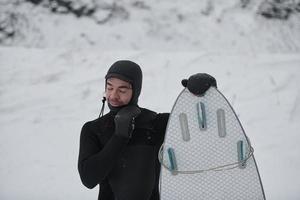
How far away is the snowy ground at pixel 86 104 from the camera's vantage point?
4.05m

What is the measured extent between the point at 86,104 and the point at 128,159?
128 inches

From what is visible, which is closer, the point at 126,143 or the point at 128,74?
the point at 126,143

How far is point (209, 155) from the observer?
239 centimetres

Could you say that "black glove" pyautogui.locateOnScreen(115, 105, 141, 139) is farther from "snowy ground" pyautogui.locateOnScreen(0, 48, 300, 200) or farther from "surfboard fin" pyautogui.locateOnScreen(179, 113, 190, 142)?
"snowy ground" pyautogui.locateOnScreen(0, 48, 300, 200)

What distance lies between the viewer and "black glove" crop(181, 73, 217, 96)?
7.04ft

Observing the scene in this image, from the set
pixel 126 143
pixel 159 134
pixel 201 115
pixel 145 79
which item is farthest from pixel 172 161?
pixel 145 79

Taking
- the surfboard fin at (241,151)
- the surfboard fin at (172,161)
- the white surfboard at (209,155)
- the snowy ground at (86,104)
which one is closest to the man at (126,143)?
the surfboard fin at (172,161)

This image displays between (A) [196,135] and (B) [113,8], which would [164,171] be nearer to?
(A) [196,135]

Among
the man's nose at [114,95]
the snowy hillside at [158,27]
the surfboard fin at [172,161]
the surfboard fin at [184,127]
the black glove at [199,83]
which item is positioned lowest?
the surfboard fin at [172,161]


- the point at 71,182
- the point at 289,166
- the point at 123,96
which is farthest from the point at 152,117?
the point at 289,166

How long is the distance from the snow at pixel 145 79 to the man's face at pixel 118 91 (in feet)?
6.46

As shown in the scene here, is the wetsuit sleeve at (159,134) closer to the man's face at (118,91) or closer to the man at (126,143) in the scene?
the man at (126,143)

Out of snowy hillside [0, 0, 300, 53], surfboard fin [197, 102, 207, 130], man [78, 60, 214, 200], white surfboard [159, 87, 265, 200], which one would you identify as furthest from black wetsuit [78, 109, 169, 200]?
snowy hillside [0, 0, 300, 53]

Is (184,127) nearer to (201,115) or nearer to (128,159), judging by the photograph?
(201,115)
